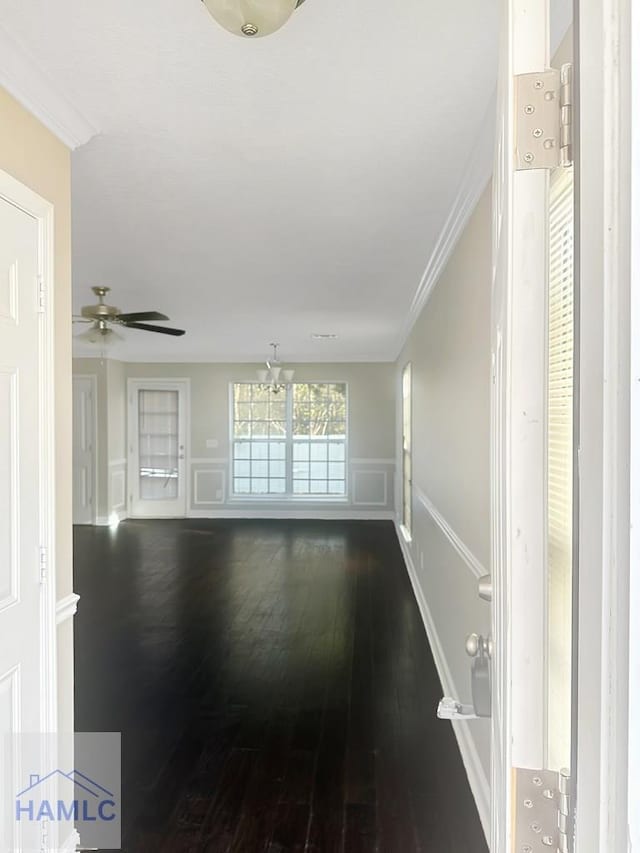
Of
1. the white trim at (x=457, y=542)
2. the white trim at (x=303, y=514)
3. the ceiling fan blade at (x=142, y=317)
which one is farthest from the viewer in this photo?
the white trim at (x=303, y=514)

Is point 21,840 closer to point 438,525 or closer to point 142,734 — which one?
point 142,734

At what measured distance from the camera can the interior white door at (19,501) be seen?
1.61 metres

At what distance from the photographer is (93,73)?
167 centimetres

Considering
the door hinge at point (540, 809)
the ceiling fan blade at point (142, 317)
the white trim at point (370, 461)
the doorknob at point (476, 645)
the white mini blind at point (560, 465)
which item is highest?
the ceiling fan blade at point (142, 317)

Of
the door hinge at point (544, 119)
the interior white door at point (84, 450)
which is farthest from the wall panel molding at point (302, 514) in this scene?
the door hinge at point (544, 119)

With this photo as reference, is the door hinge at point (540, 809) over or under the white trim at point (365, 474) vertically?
over

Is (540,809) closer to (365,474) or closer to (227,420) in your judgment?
(365,474)

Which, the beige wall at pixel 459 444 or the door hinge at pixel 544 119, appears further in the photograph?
the beige wall at pixel 459 444

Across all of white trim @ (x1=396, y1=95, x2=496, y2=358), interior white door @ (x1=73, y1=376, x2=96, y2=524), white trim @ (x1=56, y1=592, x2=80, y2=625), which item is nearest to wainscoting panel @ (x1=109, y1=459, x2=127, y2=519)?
interior white door @ (x1=73, y1=376, x2=96, y2=524)

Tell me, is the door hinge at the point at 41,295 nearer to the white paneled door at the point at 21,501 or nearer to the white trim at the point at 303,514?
the white paneled door at the point at 21,501

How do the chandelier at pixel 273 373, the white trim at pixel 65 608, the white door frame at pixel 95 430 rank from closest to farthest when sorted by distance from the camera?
the white trim at pixel 65 608 < the chandelier at pixel 273 373 < the white door frame at pixel 95 430

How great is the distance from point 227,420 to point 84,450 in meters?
2.23

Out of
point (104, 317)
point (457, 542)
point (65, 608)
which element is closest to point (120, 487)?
point (104, 317)

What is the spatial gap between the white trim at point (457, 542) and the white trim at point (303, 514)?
451cm
